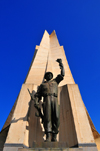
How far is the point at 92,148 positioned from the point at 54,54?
984cm

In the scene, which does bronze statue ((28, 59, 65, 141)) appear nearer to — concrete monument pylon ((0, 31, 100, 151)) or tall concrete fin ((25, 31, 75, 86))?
concrete monument pylon ((0, 31, 100, 151))

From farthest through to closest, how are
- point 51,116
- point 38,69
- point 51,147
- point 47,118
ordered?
point 38,69, point 51,116, point 47,118, point 51,147

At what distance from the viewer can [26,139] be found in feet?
16.0

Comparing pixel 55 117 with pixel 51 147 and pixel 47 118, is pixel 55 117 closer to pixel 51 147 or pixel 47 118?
pixel 47 118

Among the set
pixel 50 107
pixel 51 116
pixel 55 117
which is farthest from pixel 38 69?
pixel 55 117

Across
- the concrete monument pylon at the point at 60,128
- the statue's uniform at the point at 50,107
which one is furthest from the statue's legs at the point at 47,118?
the concrete monument pylon at the point at 60,128

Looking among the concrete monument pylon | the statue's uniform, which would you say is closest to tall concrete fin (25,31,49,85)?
the concrete monument pylon

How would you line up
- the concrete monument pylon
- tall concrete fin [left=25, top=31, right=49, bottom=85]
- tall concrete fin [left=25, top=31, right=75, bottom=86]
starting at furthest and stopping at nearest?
1. tall concrete fin [left=25, top=31, right=75, bottom=86]
2. tall concrete fin [left=25, top=31, right=49, bottom=85]
3. the concrete monument pylon

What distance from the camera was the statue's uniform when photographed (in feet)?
14.8

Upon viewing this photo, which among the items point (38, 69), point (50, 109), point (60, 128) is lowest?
point (60, 128)

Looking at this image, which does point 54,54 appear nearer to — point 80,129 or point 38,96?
point 38,96

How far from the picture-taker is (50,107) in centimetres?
481

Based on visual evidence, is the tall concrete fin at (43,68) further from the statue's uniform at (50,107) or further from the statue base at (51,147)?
the statue base at (51,147)

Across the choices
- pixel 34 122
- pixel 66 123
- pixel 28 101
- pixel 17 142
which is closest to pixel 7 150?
pixel 17 142
